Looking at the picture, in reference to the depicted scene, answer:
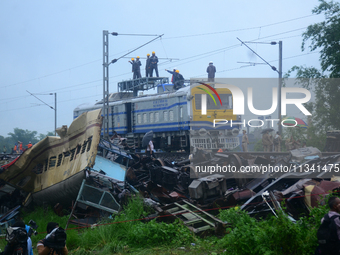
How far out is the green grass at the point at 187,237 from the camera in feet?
18.2

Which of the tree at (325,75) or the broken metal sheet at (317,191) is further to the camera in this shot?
the tree at (325,75)

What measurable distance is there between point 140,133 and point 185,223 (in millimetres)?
17585

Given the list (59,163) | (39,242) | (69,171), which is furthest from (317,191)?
(59,163)

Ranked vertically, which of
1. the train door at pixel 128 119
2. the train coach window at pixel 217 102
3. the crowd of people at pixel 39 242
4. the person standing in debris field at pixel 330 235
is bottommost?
the crowd of people at pixel 39 242

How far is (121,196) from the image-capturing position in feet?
32.3

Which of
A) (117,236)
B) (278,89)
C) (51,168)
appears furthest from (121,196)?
(278,89)

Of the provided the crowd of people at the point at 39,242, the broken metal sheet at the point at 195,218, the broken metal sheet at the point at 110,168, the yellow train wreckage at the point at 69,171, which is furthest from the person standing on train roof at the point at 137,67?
the crowd of people at the point at 39,242

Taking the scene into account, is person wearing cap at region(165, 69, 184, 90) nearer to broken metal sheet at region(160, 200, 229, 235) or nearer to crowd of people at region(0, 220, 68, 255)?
broken metal sheet at region(160, 200, 229, 235)

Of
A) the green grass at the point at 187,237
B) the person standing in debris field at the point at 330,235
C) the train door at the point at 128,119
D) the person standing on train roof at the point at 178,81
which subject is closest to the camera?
the person standing in debris field at the point at 330,235

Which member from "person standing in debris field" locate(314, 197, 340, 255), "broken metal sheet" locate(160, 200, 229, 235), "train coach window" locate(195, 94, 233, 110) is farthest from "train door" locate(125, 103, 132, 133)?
"person standing in debris field" locate(314, 197, 340, 255)

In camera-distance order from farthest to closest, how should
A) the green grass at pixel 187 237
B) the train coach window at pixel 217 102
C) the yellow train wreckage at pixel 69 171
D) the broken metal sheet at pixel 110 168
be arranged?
the train coach window at pixel 217 102 → the broken metal sheet at pixel 110 168 → the yellow train wreckage at pixel 69 171 → the green grass at pixel 187 237

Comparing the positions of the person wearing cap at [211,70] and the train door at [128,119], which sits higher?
the person wearing cap at [211,70]

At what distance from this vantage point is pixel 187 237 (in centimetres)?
752

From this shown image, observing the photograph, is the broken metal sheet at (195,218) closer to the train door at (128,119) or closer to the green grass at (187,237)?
the green grass at (187,237)
